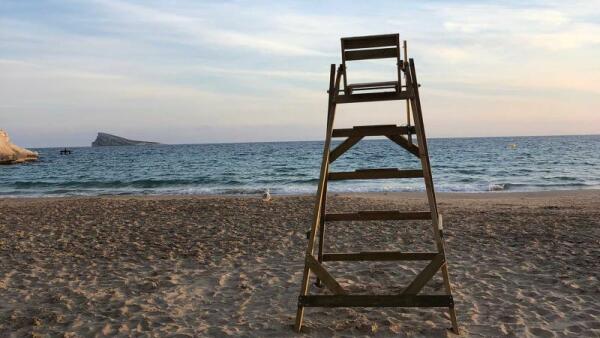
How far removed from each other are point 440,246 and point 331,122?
1.50 meters

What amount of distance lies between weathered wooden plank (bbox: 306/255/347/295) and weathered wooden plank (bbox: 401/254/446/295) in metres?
0.62

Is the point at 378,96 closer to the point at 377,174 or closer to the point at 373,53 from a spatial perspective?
the point at 373,53

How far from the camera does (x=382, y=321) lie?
4934 mm

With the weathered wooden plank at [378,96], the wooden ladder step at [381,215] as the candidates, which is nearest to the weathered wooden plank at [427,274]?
the wooden ladder step at [381,215]

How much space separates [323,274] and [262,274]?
2.42 m

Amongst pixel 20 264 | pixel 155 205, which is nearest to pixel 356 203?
pixel 155 205

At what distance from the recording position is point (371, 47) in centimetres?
454

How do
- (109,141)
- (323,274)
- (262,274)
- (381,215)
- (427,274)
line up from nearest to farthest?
(427,274) < (323,274) < (381,215) < (262,274) < (109,141)

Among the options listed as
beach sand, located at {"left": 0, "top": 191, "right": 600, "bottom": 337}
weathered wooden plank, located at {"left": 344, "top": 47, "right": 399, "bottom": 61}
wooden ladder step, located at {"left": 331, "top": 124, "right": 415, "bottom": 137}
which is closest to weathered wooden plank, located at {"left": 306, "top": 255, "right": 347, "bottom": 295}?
beach sand, located at {"left": 0, "top": 191, "right": 600, "bottom": 337}

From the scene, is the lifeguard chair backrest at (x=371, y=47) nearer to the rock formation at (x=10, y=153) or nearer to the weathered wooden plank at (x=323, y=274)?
the weathered wooden plank at (x=323, y=274)

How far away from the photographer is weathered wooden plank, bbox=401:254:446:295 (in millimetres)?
4414

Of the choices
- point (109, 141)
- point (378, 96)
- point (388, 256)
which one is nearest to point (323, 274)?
point (388, 256)

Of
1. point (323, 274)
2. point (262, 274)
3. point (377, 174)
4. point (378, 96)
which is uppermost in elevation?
point (378, 96)

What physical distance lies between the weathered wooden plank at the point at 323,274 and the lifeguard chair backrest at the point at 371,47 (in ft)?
5.30
